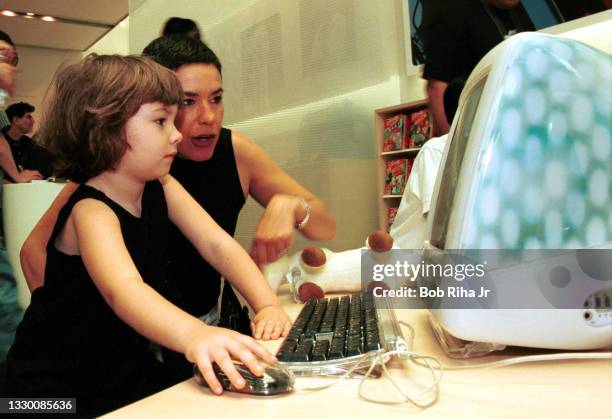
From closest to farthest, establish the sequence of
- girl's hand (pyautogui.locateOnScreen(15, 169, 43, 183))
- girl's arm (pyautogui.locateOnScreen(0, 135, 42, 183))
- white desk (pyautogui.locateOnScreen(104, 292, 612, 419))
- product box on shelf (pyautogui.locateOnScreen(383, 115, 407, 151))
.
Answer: white desk (pyautogui.locateOnScreen(104, 292, 612, 419)) < girl's arm (pyautogui.locateOnScreen(0, 135, 42, 183)) < girl's hand (pyautogui.locateOnScreen(15, 169, 43, 183)) < product box on shelf (pyautogui.locateOnScreen(383, 115, 407, 151))

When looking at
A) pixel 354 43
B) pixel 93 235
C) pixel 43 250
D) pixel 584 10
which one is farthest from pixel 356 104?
pixel 93 235

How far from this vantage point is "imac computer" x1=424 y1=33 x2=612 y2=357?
0.48 m

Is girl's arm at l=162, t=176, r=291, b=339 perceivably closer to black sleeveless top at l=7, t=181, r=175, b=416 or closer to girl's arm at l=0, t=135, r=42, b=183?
black sleeveless top at l=7, t=181, r=175, b=416

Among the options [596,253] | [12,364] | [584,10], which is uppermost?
[584,10]

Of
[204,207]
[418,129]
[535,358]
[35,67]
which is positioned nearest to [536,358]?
[535,358]

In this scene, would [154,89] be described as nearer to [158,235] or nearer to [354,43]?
[158,235]

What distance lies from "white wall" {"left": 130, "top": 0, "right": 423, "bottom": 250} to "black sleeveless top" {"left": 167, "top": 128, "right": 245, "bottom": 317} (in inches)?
42.0

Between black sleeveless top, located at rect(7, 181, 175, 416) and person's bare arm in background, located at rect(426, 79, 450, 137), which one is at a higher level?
person's bare arm in background, located at rect(426, 79, 450, 137)

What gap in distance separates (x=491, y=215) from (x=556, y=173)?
0.27 ft

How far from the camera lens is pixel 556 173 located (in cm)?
50

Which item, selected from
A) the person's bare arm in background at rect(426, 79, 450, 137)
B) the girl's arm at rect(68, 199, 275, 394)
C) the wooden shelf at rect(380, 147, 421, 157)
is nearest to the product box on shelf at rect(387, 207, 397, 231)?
the wooden shelf at rect(380, 147, 421, 157)

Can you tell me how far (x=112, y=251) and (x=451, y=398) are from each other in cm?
45

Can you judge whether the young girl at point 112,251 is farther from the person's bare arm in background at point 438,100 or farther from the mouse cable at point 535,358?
the person's bare arm in background at point 438,100

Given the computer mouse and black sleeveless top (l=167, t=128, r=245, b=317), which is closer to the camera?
the computer mouse
